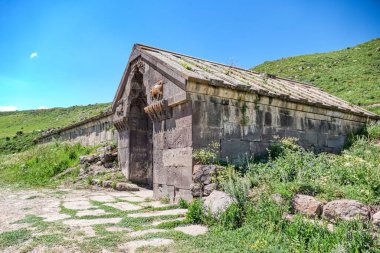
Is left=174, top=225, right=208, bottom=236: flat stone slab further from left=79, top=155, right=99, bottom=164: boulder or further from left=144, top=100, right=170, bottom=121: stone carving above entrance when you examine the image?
left=79, top=155, right=99, bottom=164: boulder

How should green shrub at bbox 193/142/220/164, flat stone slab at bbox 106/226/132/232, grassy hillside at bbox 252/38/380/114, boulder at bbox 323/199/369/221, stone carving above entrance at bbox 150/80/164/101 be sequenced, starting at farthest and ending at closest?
grassy hillside at bbox 252/38/380/114
stone carving above entrance at bbox 150/80/164/101
green shrub at bbox 193/142/220/164
flat stone slab at bbox 106/226/132/232
boulder at bbox 323/199/369/221

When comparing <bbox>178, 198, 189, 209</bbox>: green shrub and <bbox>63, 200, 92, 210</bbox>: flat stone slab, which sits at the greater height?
<bbox>178, 198, 189, 209</bbox>: green shrub

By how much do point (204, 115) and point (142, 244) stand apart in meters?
3.26

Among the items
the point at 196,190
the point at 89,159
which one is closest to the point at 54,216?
the point at 196,190

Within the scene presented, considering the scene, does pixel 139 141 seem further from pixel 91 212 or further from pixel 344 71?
pixel 344 71

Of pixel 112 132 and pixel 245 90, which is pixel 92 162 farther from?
pixel 245 90

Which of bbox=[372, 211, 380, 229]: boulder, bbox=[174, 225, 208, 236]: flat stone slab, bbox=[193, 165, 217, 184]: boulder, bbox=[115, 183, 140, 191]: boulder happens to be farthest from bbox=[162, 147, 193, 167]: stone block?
bbox=[372, 211, 380, 229]: boulder

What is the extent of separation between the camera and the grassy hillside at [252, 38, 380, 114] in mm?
18438

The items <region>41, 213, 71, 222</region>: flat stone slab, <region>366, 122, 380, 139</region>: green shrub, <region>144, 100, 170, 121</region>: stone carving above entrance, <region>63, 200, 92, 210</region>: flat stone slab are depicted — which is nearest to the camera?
<region>41, 213, 71, 222</region>: flat stone slab

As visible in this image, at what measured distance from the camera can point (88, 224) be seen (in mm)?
4918

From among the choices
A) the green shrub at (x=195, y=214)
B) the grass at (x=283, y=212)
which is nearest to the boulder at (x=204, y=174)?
the grass at (x=283, y=212)

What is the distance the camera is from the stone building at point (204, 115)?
643 centimetres

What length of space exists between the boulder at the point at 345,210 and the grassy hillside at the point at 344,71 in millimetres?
11904

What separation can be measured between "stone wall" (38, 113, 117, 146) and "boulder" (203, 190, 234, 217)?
8543 millimetres
